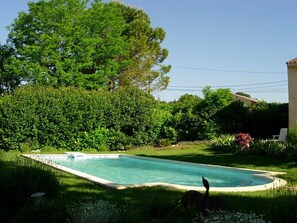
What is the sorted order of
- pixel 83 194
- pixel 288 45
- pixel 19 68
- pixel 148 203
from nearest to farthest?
pixel 148 203
pixel 83 194
pixel 288 45
pixel 19 68

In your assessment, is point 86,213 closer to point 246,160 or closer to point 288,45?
point 246,160

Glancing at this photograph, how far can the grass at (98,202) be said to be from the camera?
4633 millimetres

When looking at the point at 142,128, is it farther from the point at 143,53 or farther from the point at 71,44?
the point at 143,53

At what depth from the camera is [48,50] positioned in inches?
1144

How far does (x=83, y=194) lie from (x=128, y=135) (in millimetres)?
14007

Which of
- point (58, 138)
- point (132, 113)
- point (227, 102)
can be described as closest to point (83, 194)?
point (58, 138)

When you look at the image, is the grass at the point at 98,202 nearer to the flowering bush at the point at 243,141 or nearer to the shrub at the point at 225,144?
the flowering bush at the point at 243,141

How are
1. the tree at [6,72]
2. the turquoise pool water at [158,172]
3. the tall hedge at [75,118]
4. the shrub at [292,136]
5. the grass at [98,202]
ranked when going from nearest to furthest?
the grass at [98,202] → the turquoise pool water at [158,172] → the shrub at [292,136] → the tall hedge at [75,118] → the tree at [6,72]

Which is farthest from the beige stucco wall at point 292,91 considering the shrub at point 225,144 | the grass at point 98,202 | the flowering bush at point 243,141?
the grass at point 98,202

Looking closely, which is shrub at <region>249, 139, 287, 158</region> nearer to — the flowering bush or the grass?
the flowering bush

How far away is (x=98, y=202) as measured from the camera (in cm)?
504

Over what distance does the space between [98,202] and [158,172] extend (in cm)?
892

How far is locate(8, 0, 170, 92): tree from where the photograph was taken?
29156 mm

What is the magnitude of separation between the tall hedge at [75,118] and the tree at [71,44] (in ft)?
30.7
